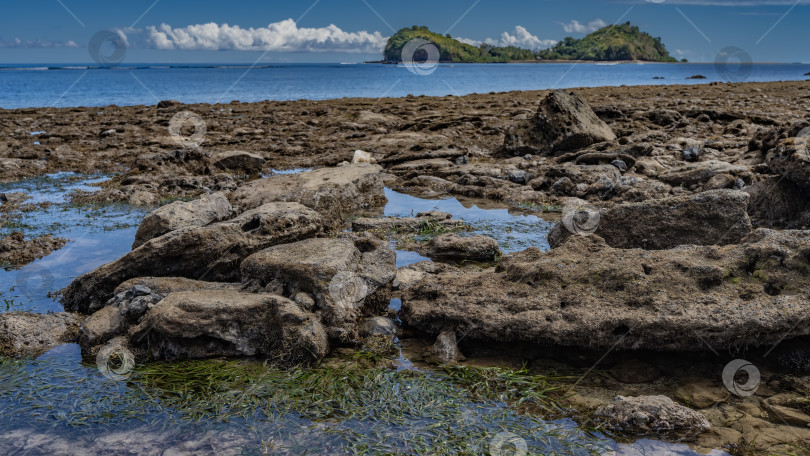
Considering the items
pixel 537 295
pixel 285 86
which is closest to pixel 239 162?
pixel 537 295

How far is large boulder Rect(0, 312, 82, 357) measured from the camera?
5.44 metres

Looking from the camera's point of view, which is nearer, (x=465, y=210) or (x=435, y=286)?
(x=435, y=286)

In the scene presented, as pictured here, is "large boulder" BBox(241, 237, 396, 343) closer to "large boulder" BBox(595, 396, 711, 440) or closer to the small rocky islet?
the small rocky islet

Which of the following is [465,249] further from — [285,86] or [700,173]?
[285,86]

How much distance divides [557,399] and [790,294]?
85.0 inches

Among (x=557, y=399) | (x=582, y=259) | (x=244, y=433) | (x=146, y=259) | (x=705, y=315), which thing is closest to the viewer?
(x=244, y=433)

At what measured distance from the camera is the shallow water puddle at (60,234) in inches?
271

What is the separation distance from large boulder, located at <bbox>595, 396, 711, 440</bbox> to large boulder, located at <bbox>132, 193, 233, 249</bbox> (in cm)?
549

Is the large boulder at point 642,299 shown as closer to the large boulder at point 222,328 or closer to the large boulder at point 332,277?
the large boulder at point 332,277

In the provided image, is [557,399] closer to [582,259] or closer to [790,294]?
[582,259]

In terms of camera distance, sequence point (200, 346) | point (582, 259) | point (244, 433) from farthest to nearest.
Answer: point (582, 259)
point (200, 346)
point (244, 433)

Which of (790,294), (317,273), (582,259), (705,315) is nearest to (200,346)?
(317,273)

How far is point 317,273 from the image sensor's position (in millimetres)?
5613

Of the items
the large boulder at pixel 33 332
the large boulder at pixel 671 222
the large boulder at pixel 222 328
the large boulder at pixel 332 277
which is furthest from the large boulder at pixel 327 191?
the large boulder at pixel 33 332
